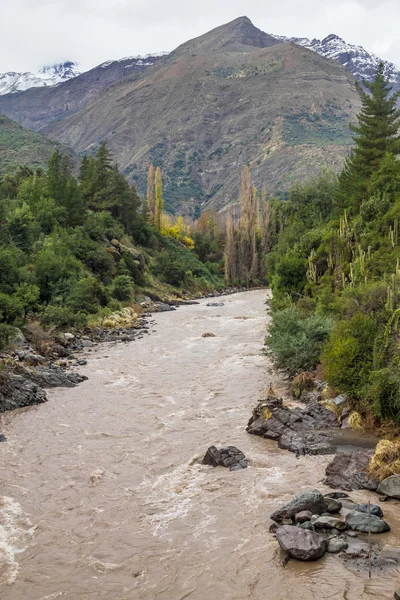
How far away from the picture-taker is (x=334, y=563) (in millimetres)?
7770

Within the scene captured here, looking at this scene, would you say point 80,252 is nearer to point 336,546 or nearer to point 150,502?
point 150,502

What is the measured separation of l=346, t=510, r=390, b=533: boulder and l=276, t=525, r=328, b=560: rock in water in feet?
2.46

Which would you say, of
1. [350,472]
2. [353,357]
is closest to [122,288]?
[353,357]

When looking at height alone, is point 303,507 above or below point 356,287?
below

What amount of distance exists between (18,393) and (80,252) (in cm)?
2836

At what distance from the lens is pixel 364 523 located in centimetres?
861

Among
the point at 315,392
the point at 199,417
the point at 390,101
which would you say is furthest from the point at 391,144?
the point at 199,417

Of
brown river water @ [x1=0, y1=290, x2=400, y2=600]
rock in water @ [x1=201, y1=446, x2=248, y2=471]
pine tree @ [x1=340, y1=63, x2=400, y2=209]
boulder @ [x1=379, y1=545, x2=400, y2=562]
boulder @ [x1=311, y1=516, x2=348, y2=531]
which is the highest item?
pine tree @ [x1=340, y1=63, x2=400, y2=209]

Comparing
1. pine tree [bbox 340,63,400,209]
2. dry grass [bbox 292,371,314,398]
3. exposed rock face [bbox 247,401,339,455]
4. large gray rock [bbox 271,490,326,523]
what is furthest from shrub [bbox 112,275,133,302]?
large gray rock [bbox 271,490,326,523]

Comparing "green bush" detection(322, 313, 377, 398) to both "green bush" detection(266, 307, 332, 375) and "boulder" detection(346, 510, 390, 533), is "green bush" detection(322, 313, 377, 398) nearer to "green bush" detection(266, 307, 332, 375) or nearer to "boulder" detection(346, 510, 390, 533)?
"green bush" detection(266, 307, 332, 375)

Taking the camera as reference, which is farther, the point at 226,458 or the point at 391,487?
the point at 226,458

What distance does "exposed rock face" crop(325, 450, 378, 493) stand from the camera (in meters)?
10.4

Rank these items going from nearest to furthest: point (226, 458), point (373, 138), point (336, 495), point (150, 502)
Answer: point (336, 495) < point (150, 502) < point (226, 458) < point (373, 138)

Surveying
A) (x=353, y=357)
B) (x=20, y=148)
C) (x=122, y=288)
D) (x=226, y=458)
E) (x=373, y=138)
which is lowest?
(x=226, y=458)
